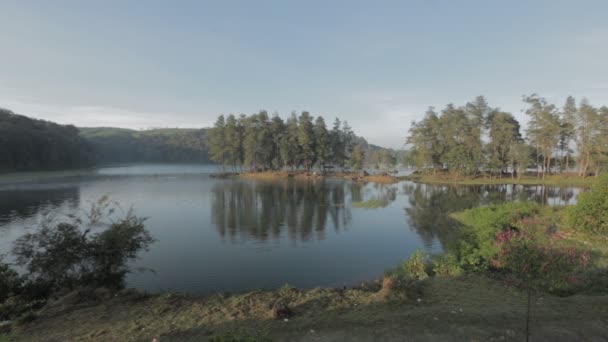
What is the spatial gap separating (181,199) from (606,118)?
7989 centimetres

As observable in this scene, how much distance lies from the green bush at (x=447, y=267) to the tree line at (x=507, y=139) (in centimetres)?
5842

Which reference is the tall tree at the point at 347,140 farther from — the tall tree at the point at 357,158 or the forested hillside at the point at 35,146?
the forested hillside at the point at 35,146

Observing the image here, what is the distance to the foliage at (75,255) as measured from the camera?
40.2ft

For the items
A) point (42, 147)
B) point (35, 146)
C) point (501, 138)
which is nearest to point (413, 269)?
point (501, 138)

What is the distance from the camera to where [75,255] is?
506 inches

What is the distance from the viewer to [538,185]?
2267 inches

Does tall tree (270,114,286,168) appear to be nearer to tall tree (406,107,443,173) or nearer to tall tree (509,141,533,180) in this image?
tall tree (406,107,443,173)

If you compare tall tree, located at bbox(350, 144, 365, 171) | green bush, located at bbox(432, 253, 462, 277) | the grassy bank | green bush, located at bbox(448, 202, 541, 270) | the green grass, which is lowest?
the green grass

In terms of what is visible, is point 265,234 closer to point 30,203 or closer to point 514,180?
point 30,203

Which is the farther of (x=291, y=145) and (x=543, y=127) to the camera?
(x=291, y=145)

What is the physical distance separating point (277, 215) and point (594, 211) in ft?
79.7

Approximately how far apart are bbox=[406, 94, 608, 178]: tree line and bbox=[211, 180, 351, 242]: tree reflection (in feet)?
127

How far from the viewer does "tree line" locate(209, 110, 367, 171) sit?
270 ft

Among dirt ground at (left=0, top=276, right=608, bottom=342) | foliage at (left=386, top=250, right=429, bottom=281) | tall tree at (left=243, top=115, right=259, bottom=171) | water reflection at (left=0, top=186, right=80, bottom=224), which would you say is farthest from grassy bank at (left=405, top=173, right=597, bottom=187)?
water reflection at (left=0, top=186, right=80, bottom=224)
